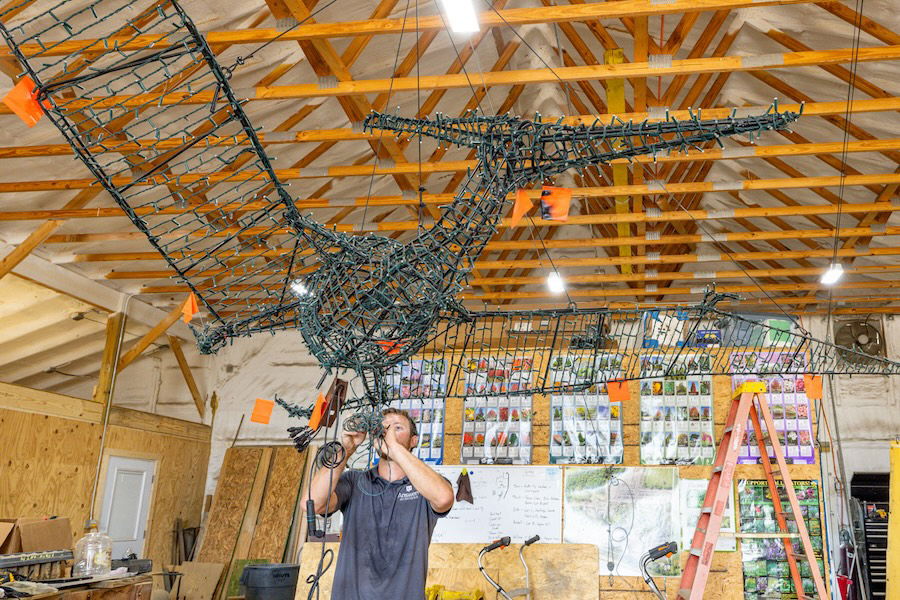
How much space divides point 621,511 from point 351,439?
12.3 ft

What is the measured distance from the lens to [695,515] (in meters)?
5.85

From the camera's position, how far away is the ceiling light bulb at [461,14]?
353cm

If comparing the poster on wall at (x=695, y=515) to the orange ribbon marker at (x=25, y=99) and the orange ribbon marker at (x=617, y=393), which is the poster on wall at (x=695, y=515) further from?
the orange ribbon marker at (x=25, y=99)

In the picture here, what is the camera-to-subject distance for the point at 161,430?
30.7 feet

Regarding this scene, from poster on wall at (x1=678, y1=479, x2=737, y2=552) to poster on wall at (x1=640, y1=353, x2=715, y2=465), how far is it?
29 centimetres

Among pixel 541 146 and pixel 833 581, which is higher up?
pixel 541 146

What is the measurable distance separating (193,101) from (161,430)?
560cm

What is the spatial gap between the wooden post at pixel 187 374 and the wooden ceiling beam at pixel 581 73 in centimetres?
526

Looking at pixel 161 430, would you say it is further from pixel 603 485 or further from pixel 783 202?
pixel 783 202

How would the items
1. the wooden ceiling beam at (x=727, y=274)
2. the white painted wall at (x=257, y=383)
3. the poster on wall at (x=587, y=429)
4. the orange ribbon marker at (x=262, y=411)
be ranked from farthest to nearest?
the white painted wall at (x=257, y=383)
the wooden ceiling beam at (x=727, y=274)
the poster on wall at (x=587, y=429)
the orange ribbon marker at (x=262, y=411)

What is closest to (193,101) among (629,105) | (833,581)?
(629,105)

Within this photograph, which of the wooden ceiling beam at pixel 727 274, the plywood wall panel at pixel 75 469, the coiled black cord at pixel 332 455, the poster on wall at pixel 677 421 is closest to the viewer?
the coiled black cord at pixel 332 455

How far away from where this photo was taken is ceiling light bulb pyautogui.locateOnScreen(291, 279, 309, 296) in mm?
A: 2311

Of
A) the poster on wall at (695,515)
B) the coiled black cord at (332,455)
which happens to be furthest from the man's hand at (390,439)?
the poster on wall at (695,515)
